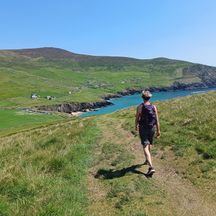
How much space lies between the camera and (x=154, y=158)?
14.9 m

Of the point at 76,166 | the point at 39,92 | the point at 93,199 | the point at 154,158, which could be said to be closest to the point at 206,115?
the point at 154,158

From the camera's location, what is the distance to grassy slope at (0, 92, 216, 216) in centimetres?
961

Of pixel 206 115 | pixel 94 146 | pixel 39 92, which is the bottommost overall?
pixel 39 92

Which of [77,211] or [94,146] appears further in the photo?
[94,146]

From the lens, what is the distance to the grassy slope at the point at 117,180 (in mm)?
9609

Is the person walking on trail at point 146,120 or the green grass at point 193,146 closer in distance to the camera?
the green grass at point 193,146

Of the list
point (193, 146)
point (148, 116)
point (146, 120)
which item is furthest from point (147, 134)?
point (193, 146)

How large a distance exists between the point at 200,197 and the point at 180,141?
5.92m

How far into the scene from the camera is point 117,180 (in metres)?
12.0

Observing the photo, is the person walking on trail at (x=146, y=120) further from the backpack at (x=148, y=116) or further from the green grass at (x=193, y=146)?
the green grass at (x=193, y=146)

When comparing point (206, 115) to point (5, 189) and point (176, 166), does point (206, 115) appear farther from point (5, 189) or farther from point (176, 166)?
point (5, 189)

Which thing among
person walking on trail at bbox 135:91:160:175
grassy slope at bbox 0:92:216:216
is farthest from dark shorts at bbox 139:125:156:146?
grassy slope at bbox 0:92:216:216

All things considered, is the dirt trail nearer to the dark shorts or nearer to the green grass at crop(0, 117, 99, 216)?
the green grass at crop(0, 117, 99, 216)

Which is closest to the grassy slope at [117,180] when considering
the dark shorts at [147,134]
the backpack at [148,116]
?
the dark shorts at [147,134]
